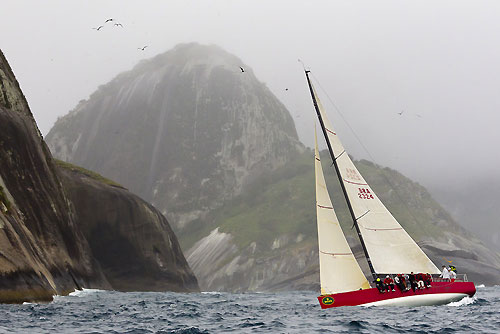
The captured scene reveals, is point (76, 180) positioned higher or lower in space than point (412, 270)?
higher

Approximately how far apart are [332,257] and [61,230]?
38.0 meters

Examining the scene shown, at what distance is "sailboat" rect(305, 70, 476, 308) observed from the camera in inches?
1177

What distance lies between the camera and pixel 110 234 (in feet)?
277

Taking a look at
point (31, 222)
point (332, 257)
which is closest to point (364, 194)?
point (332, 257)

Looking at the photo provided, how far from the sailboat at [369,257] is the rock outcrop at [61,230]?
1896 centimetres

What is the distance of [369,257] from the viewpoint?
1198 inches

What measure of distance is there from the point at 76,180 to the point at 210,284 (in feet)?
390

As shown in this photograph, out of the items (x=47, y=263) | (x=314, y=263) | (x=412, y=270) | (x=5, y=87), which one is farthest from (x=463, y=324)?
(x=314, y=263)

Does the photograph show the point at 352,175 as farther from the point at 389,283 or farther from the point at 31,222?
the point at 31,222

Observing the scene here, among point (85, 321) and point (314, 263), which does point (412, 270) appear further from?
point (314, 263)

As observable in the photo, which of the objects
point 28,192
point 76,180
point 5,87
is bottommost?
point 28,192

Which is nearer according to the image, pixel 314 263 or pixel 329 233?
pixel 329 233

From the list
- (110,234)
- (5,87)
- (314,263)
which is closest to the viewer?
(5,87)

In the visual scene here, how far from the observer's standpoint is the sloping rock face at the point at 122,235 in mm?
82375
